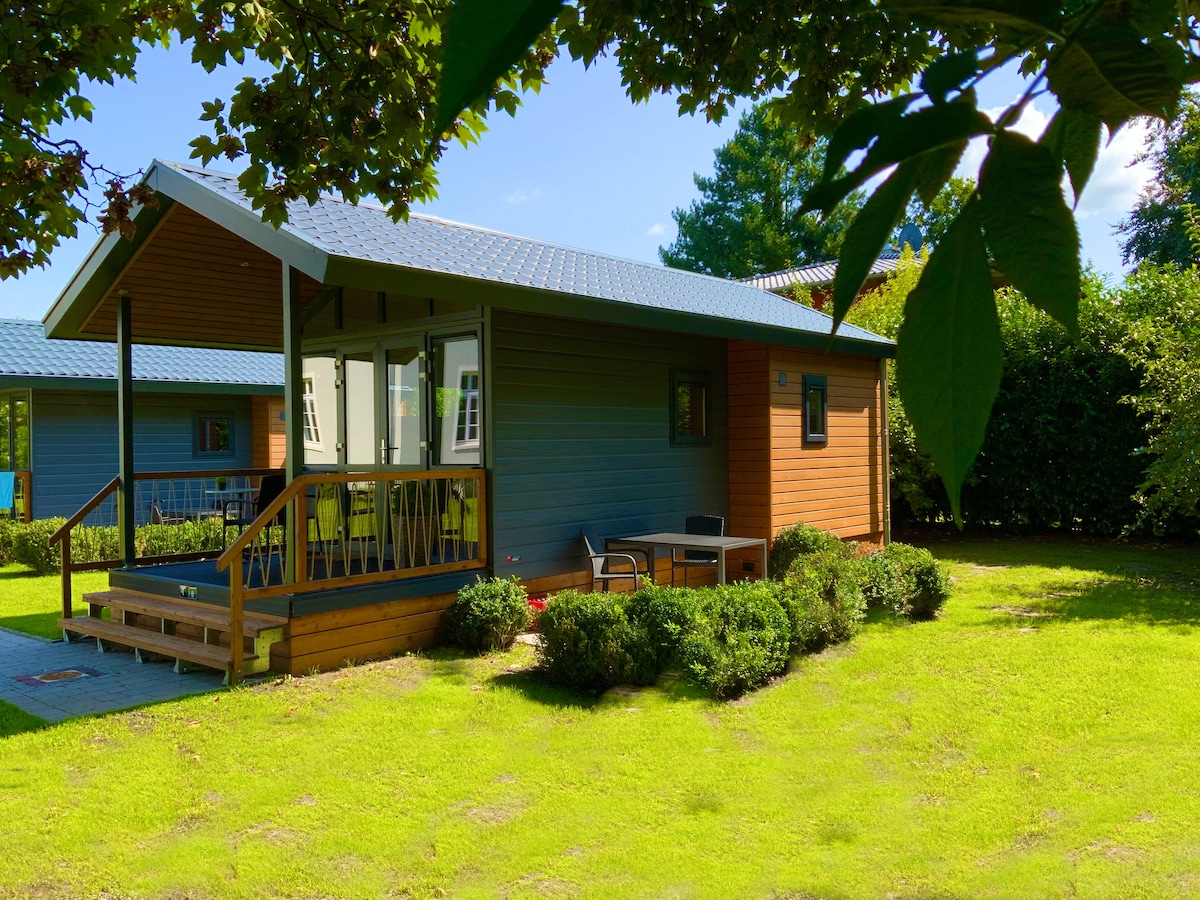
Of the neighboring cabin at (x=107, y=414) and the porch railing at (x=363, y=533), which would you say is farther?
the neighboring cabin at (x=107, y=414)

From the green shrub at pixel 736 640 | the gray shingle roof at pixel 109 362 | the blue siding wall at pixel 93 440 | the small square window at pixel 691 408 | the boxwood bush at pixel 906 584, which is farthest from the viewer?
the blue siding wall at pixel 93 440

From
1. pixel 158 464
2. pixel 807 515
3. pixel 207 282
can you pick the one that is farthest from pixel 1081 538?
pixel 158 464

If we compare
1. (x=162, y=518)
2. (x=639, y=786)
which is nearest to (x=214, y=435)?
(x=162, y=518)

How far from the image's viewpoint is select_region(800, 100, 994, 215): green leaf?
0.97 feet

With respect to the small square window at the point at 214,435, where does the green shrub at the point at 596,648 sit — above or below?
below

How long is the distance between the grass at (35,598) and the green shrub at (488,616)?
4115 millimetres

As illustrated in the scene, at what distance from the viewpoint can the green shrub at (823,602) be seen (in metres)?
7.20

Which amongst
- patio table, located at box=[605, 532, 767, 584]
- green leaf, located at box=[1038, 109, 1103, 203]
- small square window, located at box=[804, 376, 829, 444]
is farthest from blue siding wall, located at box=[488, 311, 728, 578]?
green leaf, located at box=[1038, 109, 1103, 203]

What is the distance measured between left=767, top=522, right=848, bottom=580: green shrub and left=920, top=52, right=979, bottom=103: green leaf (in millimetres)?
10382

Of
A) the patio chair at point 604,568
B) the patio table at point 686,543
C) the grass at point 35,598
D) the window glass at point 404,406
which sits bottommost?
the grass at point 35,598

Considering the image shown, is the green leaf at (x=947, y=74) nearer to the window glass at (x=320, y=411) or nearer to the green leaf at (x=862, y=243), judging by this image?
the green leaf at (x=862, y=243)

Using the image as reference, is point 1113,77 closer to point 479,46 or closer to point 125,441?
point 479,46

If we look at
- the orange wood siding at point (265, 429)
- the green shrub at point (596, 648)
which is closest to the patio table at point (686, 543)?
the green shrub at point (596, 648)

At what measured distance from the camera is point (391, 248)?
780 cm
